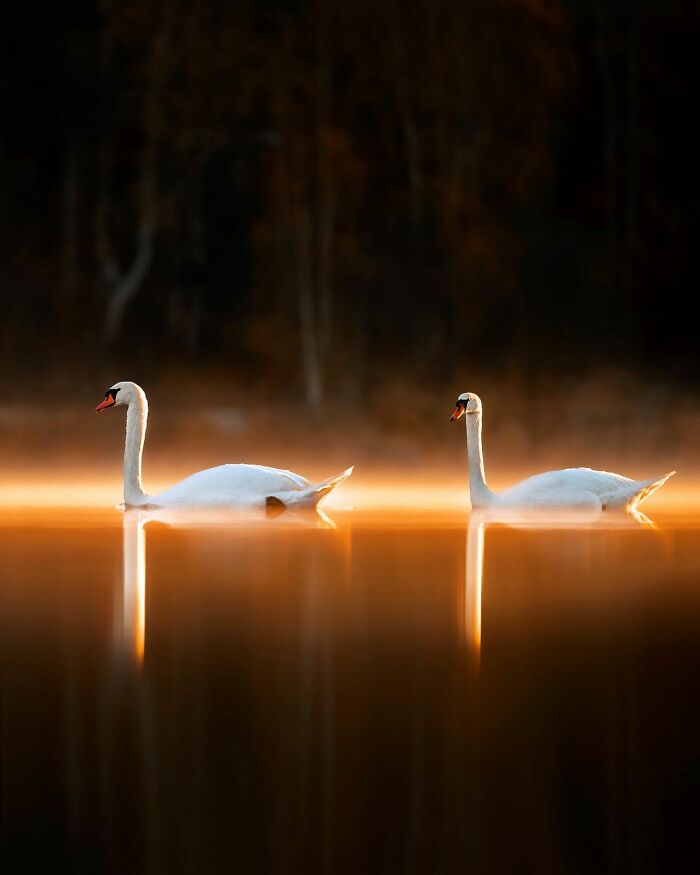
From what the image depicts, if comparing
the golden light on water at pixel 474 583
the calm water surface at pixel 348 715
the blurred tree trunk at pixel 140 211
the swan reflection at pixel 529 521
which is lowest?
the calm water surface at pixel 348 715

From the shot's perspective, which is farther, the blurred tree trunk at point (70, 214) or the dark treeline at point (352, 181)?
the blurred tree trunk at point (70, 214)

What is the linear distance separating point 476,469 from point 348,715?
222 inches

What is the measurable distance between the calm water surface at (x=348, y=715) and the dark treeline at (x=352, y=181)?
43.6 ft

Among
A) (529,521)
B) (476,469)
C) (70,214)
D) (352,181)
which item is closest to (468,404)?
(476,469)

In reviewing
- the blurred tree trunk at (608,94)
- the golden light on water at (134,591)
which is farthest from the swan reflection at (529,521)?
the blurred tree trunk at (608,94)

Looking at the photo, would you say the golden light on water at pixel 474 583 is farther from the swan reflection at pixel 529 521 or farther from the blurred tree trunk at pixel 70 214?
the blurred tree trunk at pixel 70 214

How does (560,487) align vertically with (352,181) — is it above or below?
below

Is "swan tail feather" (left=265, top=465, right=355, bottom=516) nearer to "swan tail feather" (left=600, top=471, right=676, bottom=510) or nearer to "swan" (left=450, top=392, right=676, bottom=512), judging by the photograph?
"swan" (left=450, top=392, right=676, bottom=512)

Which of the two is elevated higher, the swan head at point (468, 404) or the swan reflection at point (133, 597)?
the swan head at point (468, 404)

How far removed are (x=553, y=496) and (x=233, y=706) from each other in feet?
16.9

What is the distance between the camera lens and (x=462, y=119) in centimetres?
2027

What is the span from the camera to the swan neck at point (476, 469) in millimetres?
9102

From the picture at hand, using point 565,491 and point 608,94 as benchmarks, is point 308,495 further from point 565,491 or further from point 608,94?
point 608,94

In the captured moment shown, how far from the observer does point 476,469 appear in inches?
365
